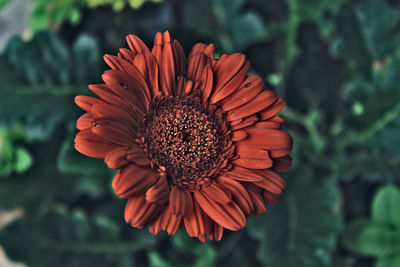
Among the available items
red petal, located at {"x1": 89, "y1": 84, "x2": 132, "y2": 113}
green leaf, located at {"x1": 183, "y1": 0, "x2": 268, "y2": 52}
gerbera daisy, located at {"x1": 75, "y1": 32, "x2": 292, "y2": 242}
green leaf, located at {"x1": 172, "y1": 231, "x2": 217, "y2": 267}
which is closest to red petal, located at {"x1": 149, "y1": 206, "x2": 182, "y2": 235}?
gerbera daisy, located at {"x1": 75, "y1": 32, "x2": 292, "y2": 242}

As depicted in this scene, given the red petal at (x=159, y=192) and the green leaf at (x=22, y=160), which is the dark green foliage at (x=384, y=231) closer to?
the red petal at (x=159, y=192)


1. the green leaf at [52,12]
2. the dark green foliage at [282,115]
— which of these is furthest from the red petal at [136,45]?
the green leaf at [52,12]

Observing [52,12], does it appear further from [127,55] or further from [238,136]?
[238,136]

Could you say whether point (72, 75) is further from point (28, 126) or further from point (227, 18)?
point (227, 18)

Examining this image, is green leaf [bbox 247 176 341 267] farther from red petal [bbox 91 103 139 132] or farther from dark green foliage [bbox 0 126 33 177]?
dark green foliage [bbox 0 126 33 177]

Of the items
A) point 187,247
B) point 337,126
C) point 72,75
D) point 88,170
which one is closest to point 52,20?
point 72,75
